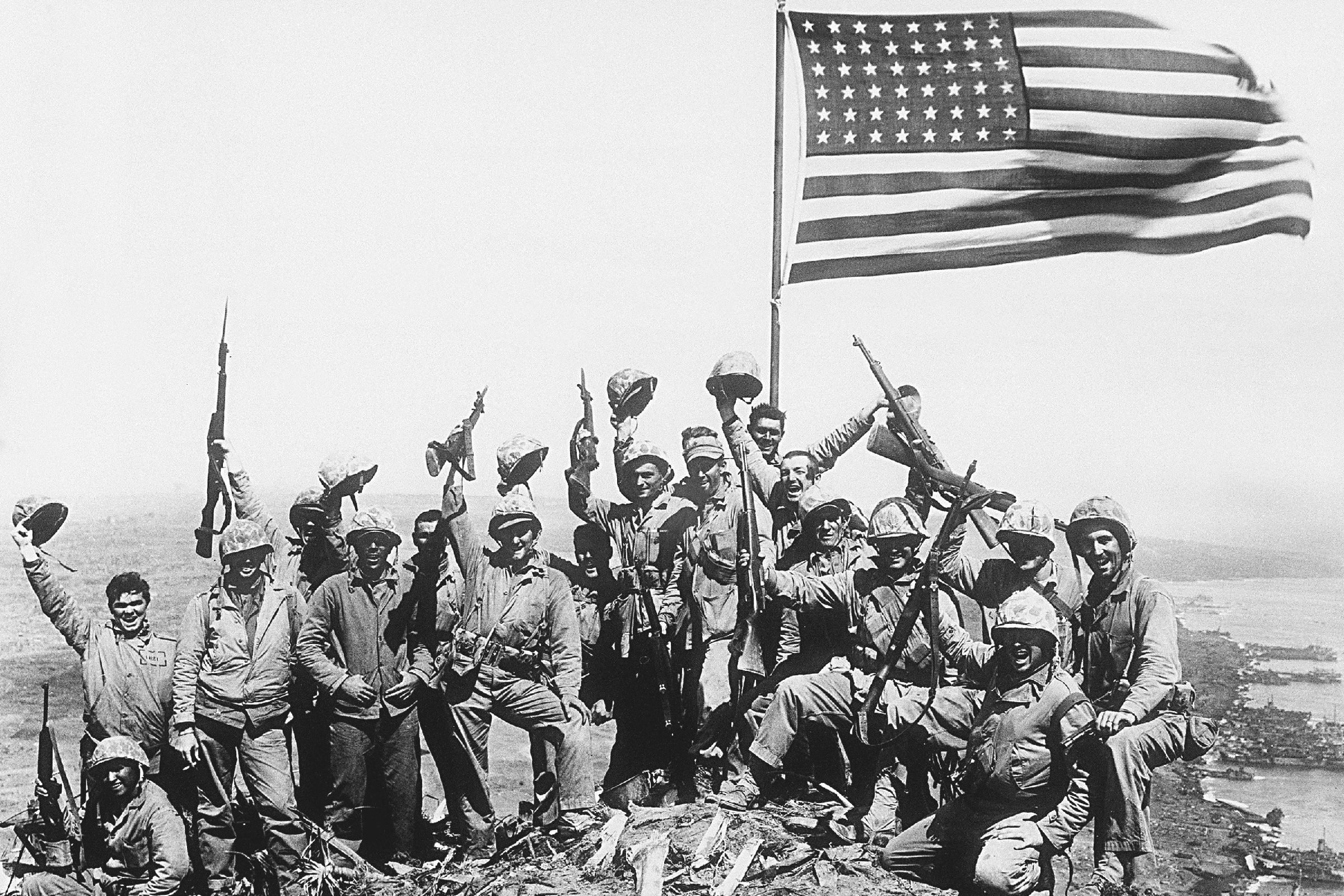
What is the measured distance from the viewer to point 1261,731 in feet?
34.8

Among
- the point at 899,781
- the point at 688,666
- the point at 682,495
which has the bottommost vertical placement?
the point at 899,781

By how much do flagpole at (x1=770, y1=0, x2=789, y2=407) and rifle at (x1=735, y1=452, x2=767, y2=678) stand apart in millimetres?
1443

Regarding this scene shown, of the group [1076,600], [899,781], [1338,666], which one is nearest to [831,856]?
[899,781]

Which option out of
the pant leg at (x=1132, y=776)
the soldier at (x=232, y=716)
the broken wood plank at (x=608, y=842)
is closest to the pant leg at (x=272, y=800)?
the soldier at (x=232, y=716)

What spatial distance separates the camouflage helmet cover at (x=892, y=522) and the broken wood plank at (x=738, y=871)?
2023 millimetres

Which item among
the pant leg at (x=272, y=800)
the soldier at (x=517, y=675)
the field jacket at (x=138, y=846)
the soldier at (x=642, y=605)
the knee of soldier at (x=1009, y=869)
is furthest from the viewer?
the soldier at (x=642, y=605)

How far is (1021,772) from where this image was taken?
6.55 m

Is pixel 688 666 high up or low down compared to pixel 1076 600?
down

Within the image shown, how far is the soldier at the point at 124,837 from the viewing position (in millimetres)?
6938

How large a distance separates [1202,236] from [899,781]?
4508mm

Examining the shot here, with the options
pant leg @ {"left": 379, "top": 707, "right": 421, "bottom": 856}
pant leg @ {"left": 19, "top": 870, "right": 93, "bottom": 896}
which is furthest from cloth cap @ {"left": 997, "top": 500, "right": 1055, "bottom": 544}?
pant leg @ {"left": 19, "top": 870, "right": 93, "bottom": 896}

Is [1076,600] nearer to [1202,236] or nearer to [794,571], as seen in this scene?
[794,571]

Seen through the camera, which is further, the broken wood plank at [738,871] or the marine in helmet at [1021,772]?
the broken wood plank at [738,871]

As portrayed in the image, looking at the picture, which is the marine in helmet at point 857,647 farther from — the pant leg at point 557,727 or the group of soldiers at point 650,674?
the pant leg at point 557,727
